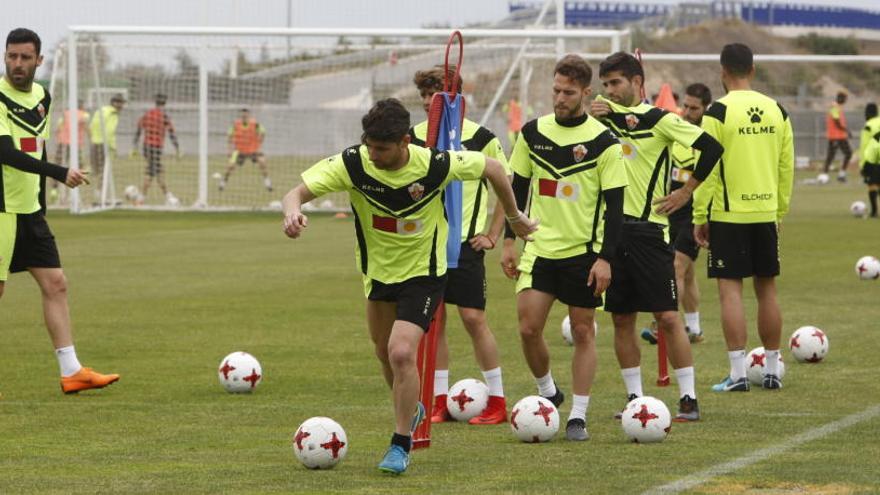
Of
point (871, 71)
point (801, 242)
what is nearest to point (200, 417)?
point (801, 242)

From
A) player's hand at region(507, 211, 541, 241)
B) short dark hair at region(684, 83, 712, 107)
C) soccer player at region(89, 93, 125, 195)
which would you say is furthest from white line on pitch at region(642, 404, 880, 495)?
soccer player at region(89, 93, 125, 195)

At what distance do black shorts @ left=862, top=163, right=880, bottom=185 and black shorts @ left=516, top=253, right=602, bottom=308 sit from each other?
20029 millimetres

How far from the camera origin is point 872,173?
94.1 ft

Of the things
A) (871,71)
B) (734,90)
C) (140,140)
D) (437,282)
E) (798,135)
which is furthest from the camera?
(871,71)

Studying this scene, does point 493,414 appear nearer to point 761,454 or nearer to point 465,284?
point 465,284

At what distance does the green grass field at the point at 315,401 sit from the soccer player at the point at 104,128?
12.2 metres

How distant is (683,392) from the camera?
32.0 feet

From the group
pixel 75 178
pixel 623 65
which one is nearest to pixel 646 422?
pixel 623 65

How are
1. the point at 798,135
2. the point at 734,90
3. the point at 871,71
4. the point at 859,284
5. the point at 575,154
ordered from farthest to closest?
the point at 871,71 → the point at 798,135 → the point at 859,284 → the point at 734,90 → the point at 575,154

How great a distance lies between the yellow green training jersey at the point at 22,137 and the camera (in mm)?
10969

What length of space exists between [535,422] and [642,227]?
153 cm

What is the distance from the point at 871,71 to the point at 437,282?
158ft

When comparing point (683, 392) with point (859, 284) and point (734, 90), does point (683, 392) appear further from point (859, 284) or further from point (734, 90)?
point (859, 284)

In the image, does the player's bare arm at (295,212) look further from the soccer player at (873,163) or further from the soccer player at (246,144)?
the soccer player at (246,144)
